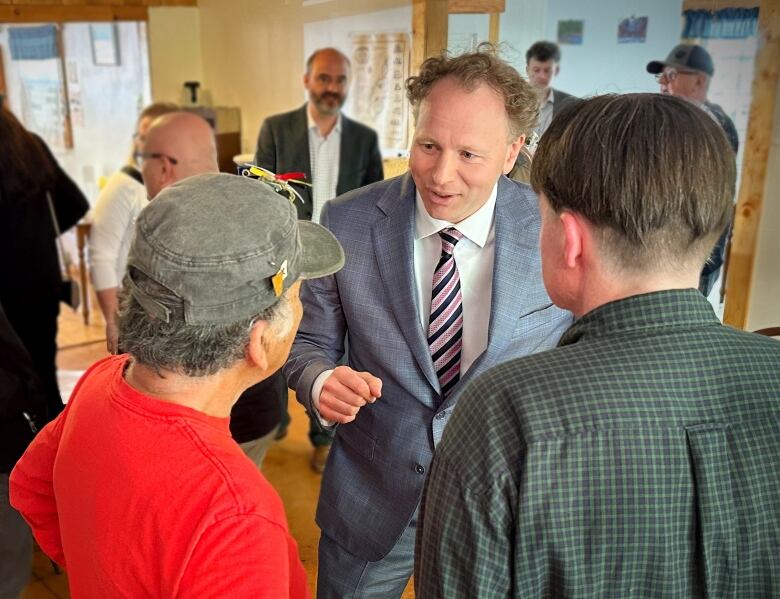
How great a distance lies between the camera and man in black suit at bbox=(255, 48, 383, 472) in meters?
2.06

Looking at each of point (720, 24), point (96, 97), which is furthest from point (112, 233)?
point (96, 97)

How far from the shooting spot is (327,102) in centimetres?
235

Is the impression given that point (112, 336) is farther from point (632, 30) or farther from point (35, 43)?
point (35, 43)

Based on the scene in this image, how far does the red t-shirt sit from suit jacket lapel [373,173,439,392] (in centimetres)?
54

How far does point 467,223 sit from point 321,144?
76 centimetres

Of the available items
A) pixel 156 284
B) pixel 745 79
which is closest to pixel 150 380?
pixel 156 284

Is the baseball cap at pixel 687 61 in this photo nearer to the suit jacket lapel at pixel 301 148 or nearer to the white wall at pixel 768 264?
the white wall at pixel 768 264

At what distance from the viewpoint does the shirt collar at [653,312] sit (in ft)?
2.75

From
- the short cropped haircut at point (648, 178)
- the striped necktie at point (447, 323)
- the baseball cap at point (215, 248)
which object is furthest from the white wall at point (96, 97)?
the short cropped haircut at point (648, 178)

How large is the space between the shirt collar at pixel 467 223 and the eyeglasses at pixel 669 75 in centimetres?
79

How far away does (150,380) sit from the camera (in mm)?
Result: 1041

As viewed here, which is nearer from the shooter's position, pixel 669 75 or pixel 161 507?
pixel 161 507

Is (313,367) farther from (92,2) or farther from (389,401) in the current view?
(92,2)

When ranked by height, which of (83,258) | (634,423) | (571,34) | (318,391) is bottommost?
(83,258)
